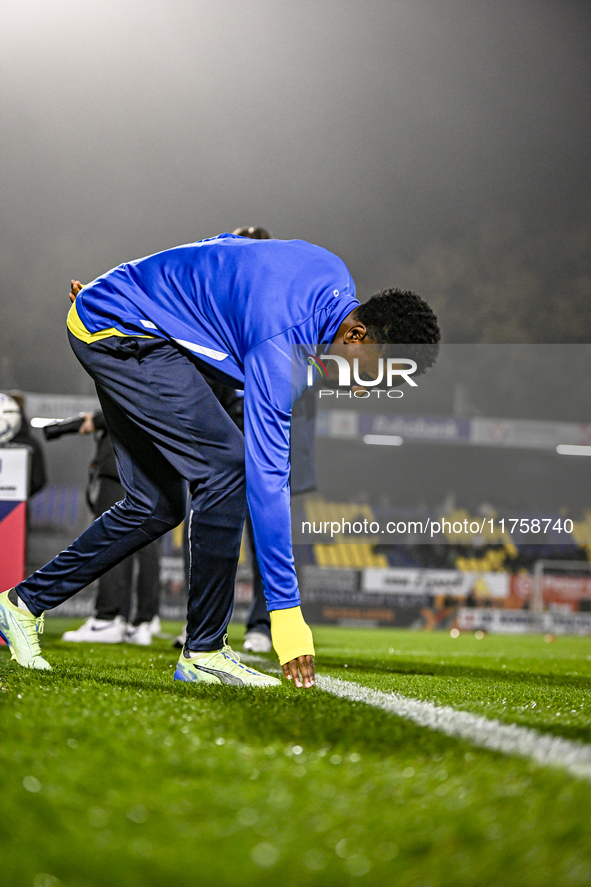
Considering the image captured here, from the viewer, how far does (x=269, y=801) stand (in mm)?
725

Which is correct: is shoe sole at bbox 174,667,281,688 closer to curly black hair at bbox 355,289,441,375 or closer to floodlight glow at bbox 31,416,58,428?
curly black hair at bbox 355,289,441,375

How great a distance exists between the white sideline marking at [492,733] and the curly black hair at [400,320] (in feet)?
2.70

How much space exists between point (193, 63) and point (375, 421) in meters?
7.87

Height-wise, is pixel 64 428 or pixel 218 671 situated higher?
pixel 64 428

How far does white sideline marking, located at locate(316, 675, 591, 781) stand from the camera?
936 millimetres

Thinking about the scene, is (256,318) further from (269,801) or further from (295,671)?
(269,801)

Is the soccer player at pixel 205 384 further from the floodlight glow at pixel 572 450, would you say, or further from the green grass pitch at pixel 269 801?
the floodlight glow at pixel 572 450

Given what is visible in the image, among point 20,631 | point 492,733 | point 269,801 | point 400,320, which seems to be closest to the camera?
point 269,801

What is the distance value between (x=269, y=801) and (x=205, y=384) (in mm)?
1189

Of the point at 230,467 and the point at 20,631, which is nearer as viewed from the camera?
the point at 230,467

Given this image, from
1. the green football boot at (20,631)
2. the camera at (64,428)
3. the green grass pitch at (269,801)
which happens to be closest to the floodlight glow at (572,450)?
the camera at (64,428)

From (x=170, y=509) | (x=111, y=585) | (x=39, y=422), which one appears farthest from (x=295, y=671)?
(x=111, y=585)

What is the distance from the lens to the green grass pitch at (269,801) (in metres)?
0.58

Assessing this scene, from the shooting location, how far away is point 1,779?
781 mm
